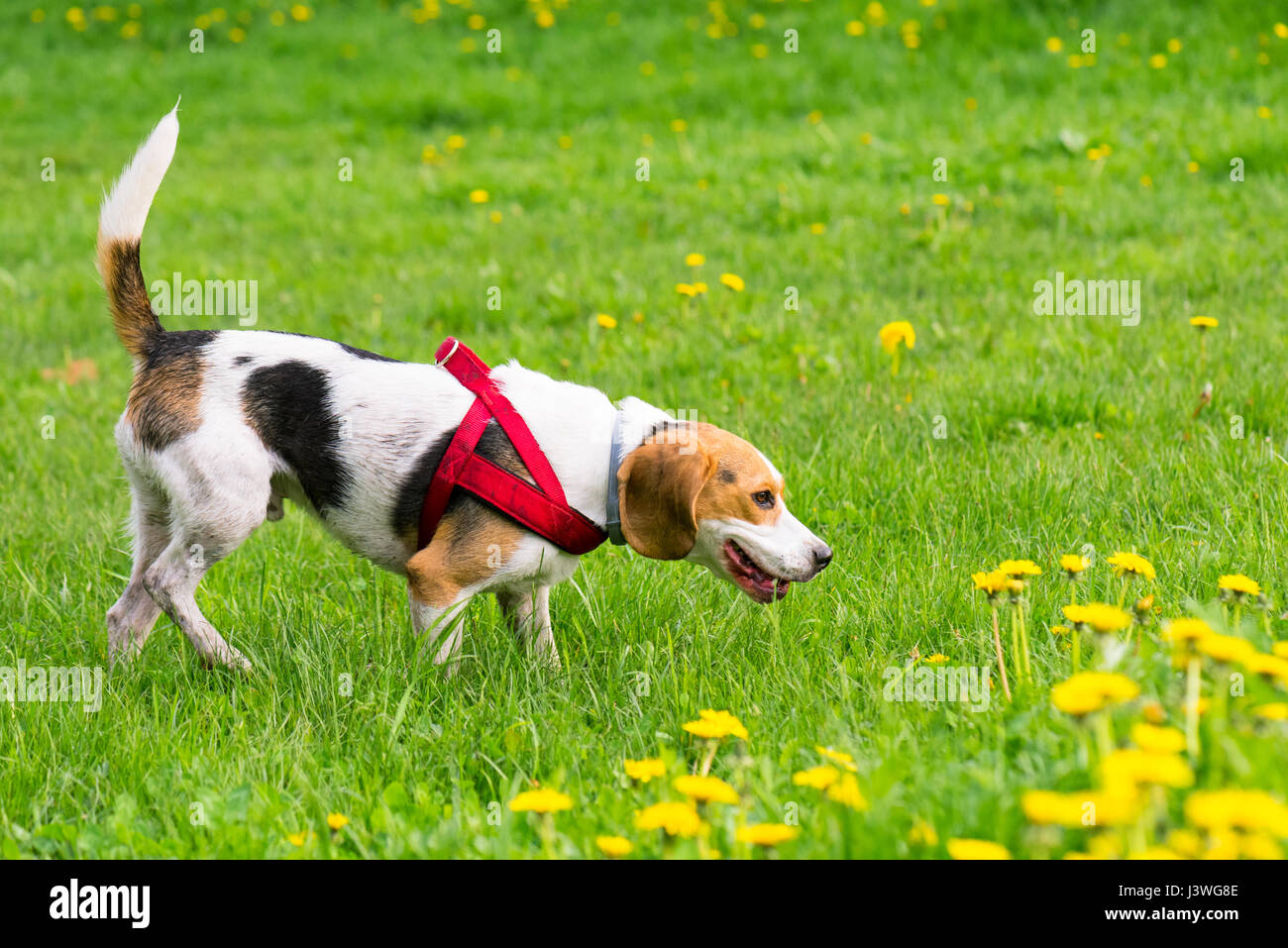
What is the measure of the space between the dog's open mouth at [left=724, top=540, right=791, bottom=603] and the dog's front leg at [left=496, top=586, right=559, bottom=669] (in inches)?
24.0

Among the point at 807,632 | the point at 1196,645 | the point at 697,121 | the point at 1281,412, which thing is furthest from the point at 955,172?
the point at 1196,645

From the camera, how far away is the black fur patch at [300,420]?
349cm

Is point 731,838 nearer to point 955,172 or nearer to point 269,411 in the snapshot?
point 269,411

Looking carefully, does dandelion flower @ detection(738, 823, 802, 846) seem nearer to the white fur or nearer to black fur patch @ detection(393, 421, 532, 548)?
black fur patch @ detection(393, 421, 532, 548)

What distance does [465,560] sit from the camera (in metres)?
3.35

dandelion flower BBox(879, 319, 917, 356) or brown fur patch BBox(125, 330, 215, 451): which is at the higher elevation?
dandelion flower BBox(879, 319, 917, 356)

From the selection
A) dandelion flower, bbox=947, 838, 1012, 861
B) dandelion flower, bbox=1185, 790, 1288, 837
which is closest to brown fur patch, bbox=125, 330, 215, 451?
dandelion flower, bbox=947, 838, 1012, 861

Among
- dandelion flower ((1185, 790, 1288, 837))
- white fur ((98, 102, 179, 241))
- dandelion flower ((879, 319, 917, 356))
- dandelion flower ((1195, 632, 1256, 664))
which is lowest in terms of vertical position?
dandelion flower ((1185, 790, 1288, 837))

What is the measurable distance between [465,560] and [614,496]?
469 millimetres

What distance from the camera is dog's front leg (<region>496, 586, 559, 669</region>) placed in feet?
11.8

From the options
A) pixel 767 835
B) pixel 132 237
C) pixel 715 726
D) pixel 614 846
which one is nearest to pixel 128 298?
pixel 132 237

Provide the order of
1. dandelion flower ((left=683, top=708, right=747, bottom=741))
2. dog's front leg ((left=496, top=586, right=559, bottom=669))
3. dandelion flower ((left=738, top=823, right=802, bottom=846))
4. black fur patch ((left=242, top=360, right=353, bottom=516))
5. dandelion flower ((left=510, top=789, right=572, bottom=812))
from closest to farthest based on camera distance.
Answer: dandelion flower ((left=738, top=823, right=802, bottom=846))
dandelion flower ((left=510, top=789, right=572, bottom=812))
dandelion flower ((left=683, top=708, right=747, bottom=741))
black fur patch ((left=242, top=360, right=353, bottom=516))
dog's front leg ((left=496, top=586, right=559, bottom=669))

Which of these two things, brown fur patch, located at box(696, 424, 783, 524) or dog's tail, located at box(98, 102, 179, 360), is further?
dog's tail, located at box(98, 102, 179, 360)

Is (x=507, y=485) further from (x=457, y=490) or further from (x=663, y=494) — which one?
(x=663, y=494)
